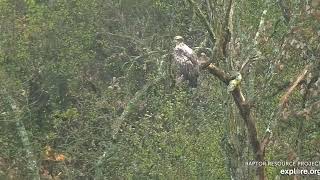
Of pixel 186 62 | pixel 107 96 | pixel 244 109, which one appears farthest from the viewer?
pixel 107 96

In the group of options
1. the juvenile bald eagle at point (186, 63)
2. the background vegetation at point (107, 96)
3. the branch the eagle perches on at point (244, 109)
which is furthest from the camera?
the background vegetation at point (107, 96)

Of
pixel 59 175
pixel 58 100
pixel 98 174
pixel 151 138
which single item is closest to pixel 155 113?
pixel 151 138

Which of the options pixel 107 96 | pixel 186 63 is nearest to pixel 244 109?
pixel 186 63

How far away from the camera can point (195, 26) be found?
72.2ft

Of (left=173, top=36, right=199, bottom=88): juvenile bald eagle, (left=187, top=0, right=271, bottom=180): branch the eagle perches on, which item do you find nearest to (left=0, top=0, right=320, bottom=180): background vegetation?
(left=173, top=36, right=199, bottom=88): juvenile bald eagle

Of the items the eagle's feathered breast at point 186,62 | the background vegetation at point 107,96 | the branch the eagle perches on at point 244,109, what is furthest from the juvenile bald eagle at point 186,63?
the background vegetation at point 107,96

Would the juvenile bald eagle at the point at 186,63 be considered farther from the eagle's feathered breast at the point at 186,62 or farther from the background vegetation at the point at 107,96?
the background vegetation at the point at 107,96

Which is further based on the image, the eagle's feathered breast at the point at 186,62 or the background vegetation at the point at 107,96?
the background vegetation at the point at 107,96

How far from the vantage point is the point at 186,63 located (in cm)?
825

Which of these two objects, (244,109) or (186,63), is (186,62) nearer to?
(186,63)

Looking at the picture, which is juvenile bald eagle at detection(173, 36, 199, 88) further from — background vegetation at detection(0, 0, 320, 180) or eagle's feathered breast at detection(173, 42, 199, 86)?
background vegetation at detection(0, 0, 320, 180)

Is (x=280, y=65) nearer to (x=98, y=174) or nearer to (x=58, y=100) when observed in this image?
(x=98, y=174)

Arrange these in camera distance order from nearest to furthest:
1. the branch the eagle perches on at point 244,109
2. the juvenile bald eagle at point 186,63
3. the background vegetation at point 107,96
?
the branch the eagle perches on at point 244,109 → the juvenile bald eagle at point 186,63 → the background vegetation at point 107,96

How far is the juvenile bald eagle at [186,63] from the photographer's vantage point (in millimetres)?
8133
